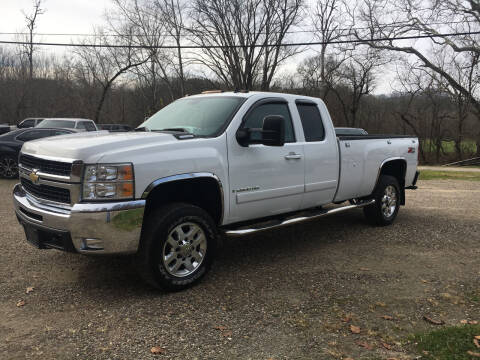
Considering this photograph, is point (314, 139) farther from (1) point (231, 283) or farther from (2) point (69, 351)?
(2) point (69, 351)

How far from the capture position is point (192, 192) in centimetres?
439

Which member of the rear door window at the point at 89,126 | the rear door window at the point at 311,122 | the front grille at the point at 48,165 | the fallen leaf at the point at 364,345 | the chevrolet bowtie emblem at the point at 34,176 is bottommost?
the fallen leaf at the point at 364,345

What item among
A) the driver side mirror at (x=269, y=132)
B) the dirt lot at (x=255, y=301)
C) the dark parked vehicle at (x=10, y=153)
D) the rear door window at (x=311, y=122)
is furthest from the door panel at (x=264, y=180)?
the dark parked vehicle at (x=10, y=153)

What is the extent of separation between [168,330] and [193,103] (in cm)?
281

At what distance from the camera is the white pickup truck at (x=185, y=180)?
3582 millimetres

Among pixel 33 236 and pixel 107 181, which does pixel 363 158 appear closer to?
pixel 107 181

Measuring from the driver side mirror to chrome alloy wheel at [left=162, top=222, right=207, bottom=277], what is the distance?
1045mm

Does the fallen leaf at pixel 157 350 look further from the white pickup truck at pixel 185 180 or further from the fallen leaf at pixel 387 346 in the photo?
the fallen leaf at pixel 387 346

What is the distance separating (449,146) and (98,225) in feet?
110

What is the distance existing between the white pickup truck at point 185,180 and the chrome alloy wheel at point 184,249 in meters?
0.01

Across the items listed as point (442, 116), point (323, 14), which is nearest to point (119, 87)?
point (323, 14)

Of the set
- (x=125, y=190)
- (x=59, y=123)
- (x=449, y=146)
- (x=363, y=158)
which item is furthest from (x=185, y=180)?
(x=449, y=146)

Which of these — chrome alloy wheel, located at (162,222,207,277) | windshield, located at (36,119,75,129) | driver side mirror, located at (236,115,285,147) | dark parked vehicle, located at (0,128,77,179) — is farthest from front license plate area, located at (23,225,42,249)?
windshield, located at (36,119,75,129)

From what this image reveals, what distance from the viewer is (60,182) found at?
370cm
